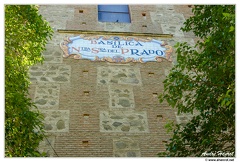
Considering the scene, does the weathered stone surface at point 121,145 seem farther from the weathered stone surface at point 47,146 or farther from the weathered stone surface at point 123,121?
the weathered stone surface at point 47,146

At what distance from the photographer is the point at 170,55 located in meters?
13.1

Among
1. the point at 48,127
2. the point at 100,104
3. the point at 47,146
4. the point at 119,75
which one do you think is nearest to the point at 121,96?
the point at 100,104

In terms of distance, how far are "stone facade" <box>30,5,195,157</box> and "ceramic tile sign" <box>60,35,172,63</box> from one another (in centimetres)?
24

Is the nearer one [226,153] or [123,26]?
[226,153]

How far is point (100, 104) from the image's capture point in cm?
1113

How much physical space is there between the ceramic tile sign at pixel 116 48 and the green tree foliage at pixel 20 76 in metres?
4.65

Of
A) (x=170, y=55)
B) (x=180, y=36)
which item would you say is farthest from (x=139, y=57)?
(x=180, y=36)

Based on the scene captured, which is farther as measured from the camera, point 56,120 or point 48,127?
point 56,120

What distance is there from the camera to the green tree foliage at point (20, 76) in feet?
21.8

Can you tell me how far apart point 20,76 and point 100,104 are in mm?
4181

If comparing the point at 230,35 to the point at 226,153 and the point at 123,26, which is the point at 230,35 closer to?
the point at 226,153

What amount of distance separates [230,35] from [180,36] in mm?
7472

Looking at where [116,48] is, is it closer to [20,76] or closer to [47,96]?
[47,96]

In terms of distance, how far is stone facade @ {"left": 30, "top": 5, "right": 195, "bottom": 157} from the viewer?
1012 centimetres
